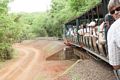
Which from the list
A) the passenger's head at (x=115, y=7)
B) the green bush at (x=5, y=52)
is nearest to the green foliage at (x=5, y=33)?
the green bush at (x=5, y=52)

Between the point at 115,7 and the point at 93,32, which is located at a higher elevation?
the point at 115,7

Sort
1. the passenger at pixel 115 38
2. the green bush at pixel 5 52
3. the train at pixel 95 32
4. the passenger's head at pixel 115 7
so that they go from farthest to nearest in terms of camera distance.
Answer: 1. the green bush at pixel 5 52
2. the train at pixel 95 32
3. the passenger's head at pixel 115 7
4. the passenger at pixel 115 38

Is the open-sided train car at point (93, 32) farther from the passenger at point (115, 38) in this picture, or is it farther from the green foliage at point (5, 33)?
the green foliage at point (5, 33)

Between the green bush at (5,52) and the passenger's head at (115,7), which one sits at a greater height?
the passenger's head at (115,7)

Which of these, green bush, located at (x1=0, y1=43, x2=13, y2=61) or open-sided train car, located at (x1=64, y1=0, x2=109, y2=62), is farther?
green bush, located at (x1=0, y1=43, x2=13, y2=61)

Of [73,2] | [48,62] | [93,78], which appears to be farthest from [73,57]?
[93,78]

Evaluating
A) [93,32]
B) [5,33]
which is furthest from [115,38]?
[5,33]

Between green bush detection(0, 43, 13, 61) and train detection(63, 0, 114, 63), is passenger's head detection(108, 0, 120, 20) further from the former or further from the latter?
green bush detection(0, 43, 13, 61)

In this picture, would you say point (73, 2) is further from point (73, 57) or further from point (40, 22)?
point (40, 22)

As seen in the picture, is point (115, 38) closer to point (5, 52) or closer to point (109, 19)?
point (109, 19)

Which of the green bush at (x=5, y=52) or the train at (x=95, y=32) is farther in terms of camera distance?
the green bush at (x=5, y=52)

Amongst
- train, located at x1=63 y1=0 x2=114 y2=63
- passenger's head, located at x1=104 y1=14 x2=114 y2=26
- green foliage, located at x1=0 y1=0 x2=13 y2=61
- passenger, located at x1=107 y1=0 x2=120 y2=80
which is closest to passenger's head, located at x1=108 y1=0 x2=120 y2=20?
passenger, located at x1=107 y1=0 x2=120 y2=80

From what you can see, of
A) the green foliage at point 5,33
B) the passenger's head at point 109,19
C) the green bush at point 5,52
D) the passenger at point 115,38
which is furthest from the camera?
the green bush at point 5,52

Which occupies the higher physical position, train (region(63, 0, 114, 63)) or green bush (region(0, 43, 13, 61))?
train (region(63, 0, 114, 63))
